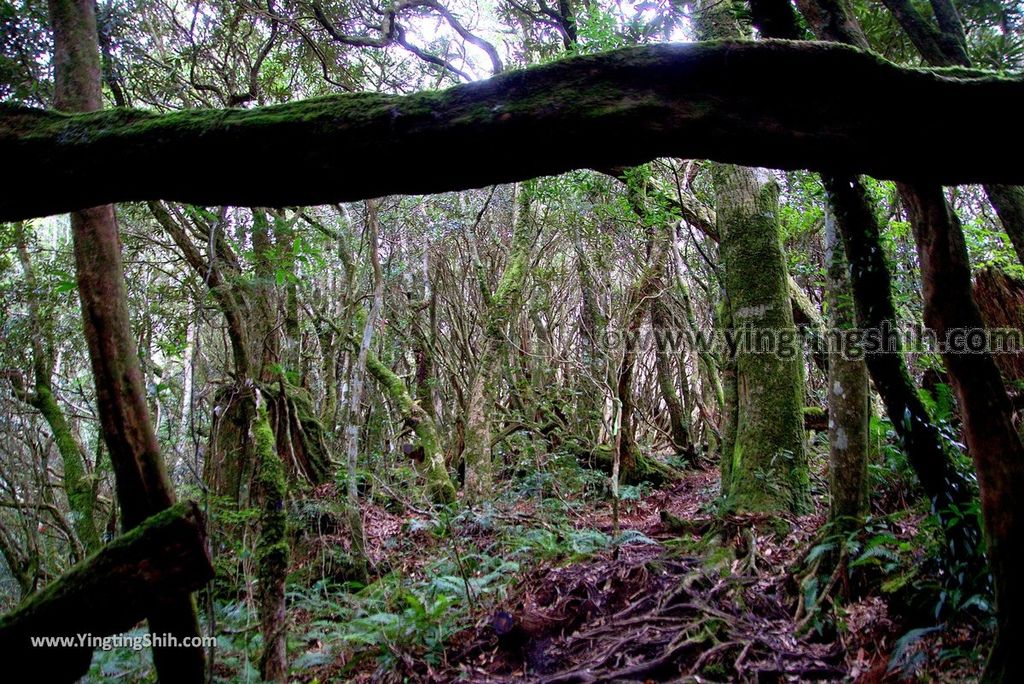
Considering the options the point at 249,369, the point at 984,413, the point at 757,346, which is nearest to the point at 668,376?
the point at 757,346

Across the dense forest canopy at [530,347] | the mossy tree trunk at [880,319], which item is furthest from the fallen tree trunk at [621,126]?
the mossy tree trunk at [880,319]

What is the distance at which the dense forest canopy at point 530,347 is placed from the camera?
179cm

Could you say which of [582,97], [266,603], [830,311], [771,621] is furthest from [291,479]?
[582,97]

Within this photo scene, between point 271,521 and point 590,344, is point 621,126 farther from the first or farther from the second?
point 590,344

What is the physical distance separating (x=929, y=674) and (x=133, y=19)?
31.3 feet

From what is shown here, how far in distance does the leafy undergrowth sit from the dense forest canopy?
3 centimetres

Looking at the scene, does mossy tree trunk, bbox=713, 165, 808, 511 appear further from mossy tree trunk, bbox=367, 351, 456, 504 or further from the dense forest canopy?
mossy tree trunk, bbox=367, 351, 456, 504

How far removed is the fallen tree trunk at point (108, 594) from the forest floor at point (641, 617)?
7.20ft

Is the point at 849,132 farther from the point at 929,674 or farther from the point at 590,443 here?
the point at 590,443

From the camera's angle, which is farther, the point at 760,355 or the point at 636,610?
the point at 760,355

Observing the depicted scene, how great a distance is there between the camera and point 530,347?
11.8 m

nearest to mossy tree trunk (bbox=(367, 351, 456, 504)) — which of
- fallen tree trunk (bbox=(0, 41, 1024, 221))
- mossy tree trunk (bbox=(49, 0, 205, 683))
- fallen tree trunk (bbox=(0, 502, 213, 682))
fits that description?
mossy tree trunk (bbox=(49, 0, 205, 683))

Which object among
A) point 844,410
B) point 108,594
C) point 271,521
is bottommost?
point 271,521

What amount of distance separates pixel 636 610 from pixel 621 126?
363 centimetres
